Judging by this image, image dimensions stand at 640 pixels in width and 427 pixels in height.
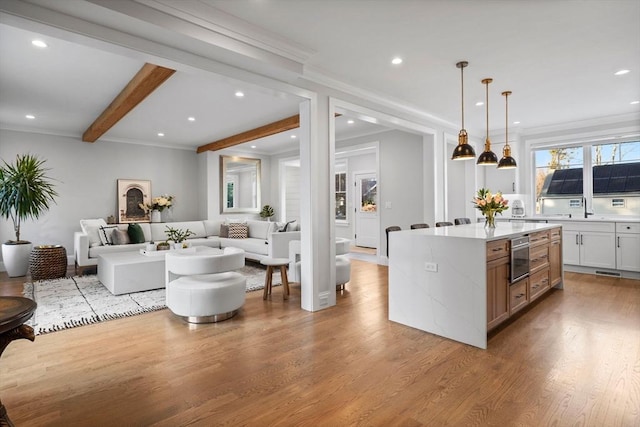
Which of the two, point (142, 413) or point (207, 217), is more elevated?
point (207, 217)

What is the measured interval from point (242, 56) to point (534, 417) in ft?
11.1

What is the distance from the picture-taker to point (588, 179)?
6.20 m

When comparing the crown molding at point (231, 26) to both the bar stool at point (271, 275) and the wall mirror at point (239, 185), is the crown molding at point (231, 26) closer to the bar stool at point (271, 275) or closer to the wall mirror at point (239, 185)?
the bar stool at point (271, 275)

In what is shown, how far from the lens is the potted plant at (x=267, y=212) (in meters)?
9.35

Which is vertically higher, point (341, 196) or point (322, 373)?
point (341, 196)

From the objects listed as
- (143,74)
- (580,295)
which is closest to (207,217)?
(143,74)

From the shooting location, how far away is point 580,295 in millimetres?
4441

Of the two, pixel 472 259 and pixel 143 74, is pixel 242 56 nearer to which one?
pixel 143 74

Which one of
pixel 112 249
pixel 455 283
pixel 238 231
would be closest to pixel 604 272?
pixel 455 283

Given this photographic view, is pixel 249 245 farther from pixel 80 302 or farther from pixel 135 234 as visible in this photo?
pixel 80 302

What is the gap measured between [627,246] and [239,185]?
822 centimetres

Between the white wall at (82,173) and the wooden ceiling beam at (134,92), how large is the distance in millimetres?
1548

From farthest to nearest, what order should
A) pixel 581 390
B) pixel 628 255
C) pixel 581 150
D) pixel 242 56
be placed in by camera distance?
pixel 581 150
pixel 628 255
pixel 242 56
pixel 581 390

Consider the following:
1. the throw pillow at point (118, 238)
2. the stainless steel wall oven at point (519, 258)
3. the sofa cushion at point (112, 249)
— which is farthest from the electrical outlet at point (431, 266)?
the throw pillow at point (118, 238)
